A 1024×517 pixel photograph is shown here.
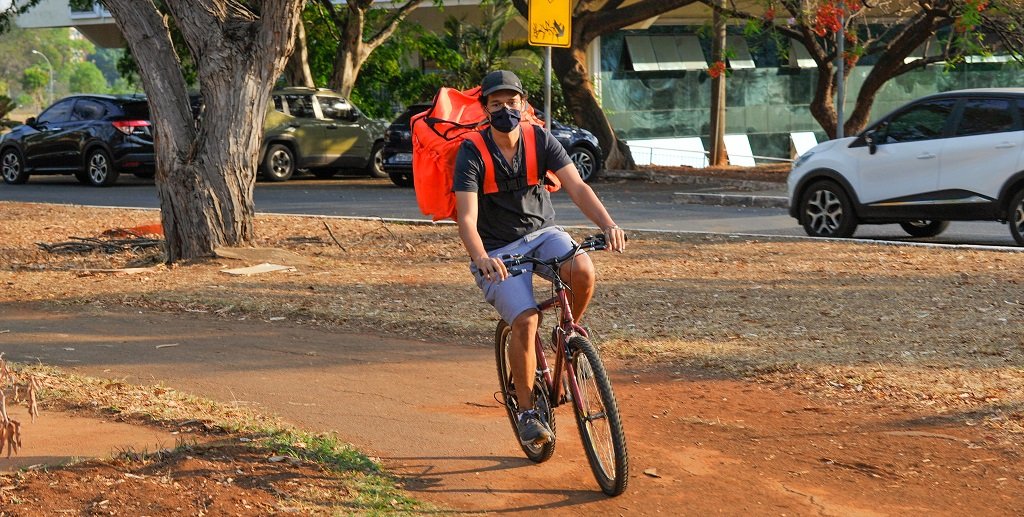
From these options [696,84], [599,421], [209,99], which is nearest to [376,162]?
[696,84]

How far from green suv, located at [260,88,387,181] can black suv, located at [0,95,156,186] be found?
214 centimetres

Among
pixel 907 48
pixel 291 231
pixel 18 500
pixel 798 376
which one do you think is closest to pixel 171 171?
pixel 291 231

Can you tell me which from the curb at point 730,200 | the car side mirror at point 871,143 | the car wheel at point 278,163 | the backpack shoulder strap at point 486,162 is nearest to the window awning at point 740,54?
the car wheel at point 278,163

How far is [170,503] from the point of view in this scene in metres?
5.00

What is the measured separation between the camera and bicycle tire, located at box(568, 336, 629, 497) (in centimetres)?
519

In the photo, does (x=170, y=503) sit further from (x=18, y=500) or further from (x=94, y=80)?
(x=94, y=80)

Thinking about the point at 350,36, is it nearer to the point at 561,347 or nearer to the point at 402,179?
the point at 402,179

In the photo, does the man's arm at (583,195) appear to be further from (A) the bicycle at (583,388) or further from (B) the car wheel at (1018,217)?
(B) the car wheel at (1018,217)

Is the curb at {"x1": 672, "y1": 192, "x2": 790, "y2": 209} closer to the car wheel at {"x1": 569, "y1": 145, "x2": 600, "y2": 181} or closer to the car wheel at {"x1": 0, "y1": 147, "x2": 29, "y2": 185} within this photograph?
the car wheel at {"x1": 569, "y1": 145, "x2": 600, "y2": 181}

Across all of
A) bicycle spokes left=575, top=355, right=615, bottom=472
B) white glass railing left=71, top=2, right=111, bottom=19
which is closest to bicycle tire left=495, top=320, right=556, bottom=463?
bicycle spokes left=575, top=355, right=615, bottom=472

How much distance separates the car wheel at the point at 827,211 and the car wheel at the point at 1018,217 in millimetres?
1748

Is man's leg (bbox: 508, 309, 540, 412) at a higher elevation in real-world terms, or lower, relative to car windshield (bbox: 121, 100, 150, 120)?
lower

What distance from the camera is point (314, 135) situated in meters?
24.6

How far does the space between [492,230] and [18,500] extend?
2.14 metres
